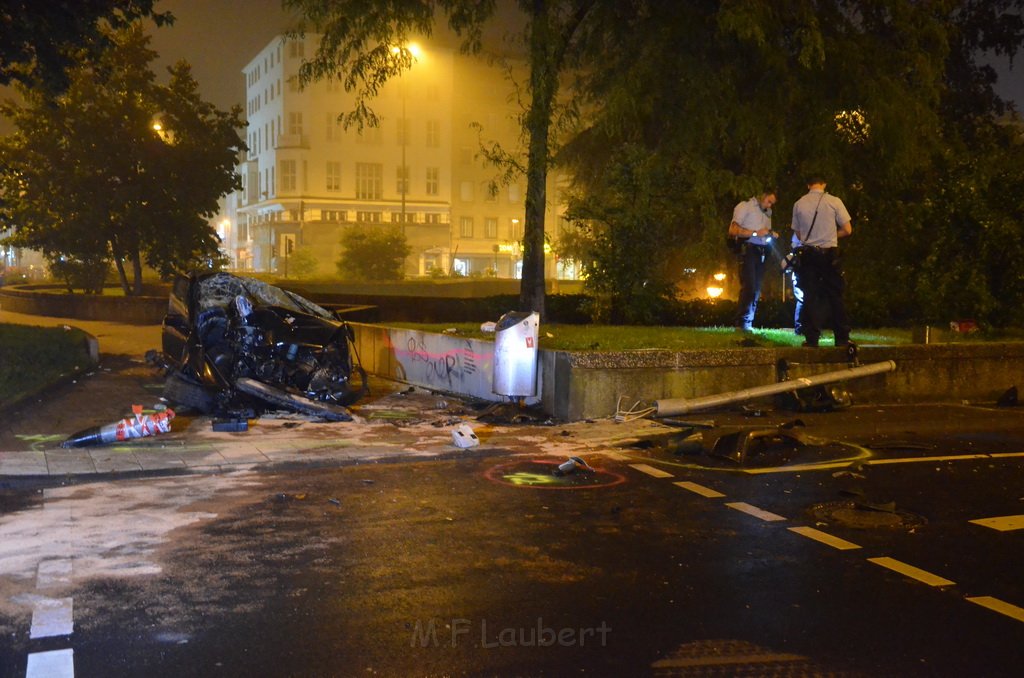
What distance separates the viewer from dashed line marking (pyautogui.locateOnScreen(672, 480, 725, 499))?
783cm

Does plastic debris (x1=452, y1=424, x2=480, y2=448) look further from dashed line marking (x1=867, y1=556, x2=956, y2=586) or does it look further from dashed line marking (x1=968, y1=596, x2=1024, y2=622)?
dashed line marking (x1=968, y1=596, x2=1024, y2=622)

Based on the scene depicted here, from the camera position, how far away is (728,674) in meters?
4.36

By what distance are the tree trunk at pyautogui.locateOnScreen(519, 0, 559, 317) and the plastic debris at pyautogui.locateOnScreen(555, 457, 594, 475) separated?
326 inches

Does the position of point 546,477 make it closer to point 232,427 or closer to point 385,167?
point 232,427

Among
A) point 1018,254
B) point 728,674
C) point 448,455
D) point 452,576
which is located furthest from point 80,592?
point 1018,254

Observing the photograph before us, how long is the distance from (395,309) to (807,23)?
12.1m

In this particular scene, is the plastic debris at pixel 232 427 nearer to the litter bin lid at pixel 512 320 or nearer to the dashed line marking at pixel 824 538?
the litter bin lid at pixel 512 320

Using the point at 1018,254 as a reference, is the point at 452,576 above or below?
below

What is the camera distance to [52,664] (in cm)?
441

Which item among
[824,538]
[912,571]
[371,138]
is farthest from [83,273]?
[371,138]

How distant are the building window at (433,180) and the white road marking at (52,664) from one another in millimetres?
83145

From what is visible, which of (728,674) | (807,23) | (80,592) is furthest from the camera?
(807,23)

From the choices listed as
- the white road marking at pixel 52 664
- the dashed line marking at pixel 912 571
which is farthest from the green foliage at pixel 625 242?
the white road marking at pixel 52 664

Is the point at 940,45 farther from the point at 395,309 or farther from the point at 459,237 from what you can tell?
the point at 459,237
